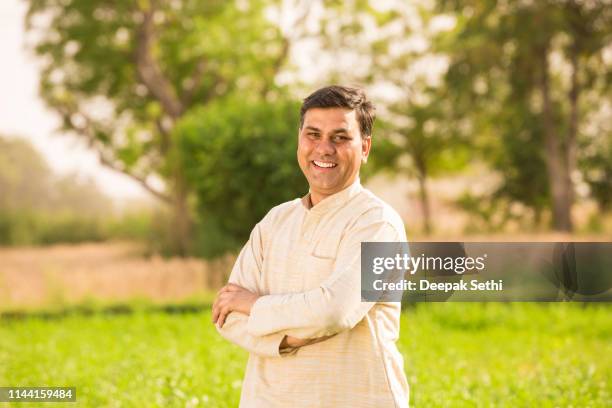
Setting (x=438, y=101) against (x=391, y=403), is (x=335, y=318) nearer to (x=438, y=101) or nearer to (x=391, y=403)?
(x=391, y=403)

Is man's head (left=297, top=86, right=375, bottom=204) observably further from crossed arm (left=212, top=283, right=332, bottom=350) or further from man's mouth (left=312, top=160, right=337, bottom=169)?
crossed arm (left=212, top=283, right=332, bottom=350)

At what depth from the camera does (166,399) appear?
16.8 ft

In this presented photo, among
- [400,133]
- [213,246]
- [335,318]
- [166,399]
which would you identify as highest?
[400,133]

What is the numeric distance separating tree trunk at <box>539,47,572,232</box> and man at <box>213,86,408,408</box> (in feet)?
61.5

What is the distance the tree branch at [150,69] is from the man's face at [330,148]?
19.6 metres

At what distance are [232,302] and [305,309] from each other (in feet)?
1.32

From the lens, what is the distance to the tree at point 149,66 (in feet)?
68.4

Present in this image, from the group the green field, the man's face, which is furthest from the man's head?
the green field

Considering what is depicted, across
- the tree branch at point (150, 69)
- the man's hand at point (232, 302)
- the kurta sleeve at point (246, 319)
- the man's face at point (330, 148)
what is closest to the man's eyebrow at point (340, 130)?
the man's face at point (330, 148)

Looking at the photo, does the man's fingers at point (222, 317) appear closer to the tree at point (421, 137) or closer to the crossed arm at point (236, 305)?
the crossed arm at point (236, 305)

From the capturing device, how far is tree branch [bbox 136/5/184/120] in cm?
2150

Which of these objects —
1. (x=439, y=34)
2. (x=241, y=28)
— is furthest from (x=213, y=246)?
(x=439, y=34)

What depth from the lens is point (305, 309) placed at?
2.37 meters

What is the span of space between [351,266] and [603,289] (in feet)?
6.18
